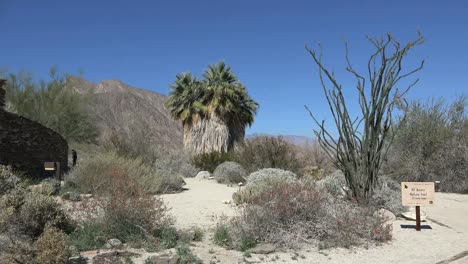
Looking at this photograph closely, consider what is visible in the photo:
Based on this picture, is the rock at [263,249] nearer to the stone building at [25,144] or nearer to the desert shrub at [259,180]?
the desert shrub at [259,180]

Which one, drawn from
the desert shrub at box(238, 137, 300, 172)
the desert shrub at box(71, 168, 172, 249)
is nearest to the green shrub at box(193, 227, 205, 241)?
the desert shrub at box(71, 168, 172, 249)

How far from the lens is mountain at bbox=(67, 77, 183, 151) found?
18781mm

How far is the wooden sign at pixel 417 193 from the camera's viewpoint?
8.82m

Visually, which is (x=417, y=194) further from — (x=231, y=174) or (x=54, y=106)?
(x=54, y=106)

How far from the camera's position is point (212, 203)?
12023 millimetres

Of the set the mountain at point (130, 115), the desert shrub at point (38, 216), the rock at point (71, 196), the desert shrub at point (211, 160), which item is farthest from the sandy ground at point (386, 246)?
the desert shrub at point (211, 160)

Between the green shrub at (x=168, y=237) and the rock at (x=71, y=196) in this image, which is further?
the rock at (x=71, y=196)

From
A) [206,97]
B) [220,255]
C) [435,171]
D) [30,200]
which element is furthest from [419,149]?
[206,97]

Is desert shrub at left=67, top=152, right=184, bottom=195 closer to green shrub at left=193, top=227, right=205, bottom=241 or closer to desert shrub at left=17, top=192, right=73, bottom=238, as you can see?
desert shrub at left=17, top=192, right=73, bottom=238

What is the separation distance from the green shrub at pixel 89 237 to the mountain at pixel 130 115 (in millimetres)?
10849

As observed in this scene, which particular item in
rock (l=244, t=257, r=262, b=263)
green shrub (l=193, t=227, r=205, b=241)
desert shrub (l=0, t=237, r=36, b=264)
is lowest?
rock (l=244, t=257, r=262, b=263)

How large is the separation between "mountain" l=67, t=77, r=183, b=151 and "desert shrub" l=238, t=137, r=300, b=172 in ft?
14.1

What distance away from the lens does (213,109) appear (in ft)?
108

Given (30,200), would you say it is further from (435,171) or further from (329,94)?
(435,171)
